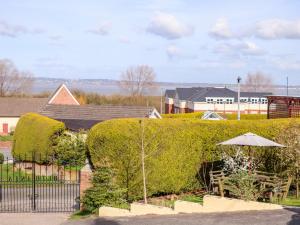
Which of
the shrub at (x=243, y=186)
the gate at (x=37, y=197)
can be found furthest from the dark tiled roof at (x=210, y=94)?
the shrub at (x=243, y=186)

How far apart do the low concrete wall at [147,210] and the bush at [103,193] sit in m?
0.83

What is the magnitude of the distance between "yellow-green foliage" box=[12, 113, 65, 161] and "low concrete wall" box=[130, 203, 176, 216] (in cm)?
1479

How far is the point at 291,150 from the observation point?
53.4ft

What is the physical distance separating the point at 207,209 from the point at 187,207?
60 centimetres

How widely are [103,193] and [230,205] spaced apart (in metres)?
3.95

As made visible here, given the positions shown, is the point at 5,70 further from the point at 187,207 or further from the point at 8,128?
the point at 187,207

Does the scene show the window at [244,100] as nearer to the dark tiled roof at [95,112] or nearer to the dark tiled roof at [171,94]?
the dark tiled roof at [171,94]

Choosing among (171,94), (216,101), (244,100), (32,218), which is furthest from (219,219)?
(171,94)

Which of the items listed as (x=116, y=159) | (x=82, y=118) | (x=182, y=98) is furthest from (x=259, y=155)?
(x=182, y=98)

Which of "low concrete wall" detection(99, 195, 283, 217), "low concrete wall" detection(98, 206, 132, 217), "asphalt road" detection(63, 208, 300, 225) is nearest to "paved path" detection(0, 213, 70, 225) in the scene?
"asphalt road" detection(63, 208, 300, 225)

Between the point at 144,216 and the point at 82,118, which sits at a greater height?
the point at 82,118

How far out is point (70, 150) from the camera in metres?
29.0

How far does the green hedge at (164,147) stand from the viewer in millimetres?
16297

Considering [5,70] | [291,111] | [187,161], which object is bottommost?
[187,161]
